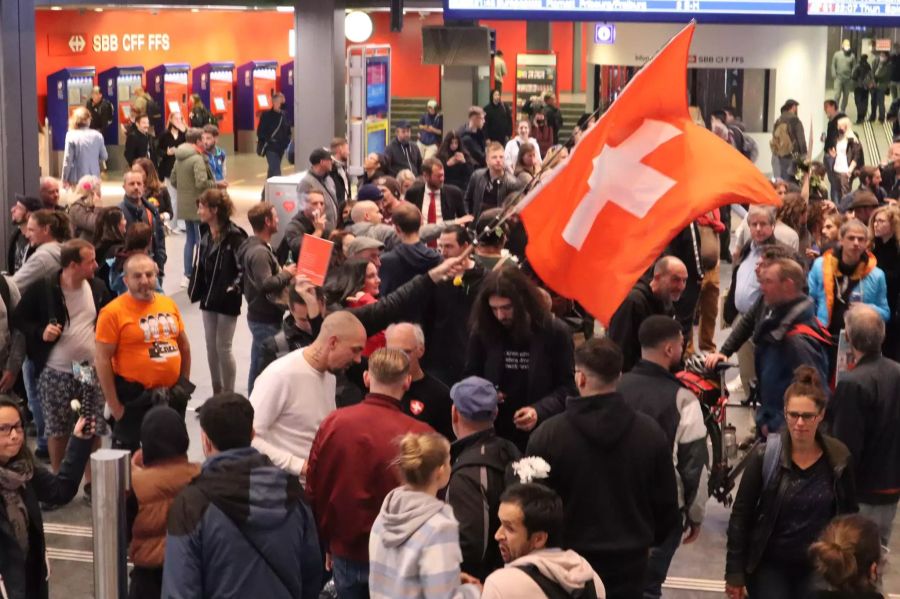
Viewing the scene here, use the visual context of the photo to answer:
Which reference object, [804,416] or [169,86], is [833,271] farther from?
[169,86]

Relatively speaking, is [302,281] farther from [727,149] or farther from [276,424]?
[727,149]

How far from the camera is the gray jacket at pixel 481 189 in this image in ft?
47.9

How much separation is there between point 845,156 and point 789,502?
14.4 meters

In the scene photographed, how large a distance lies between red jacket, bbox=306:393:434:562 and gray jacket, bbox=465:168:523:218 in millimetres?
8982

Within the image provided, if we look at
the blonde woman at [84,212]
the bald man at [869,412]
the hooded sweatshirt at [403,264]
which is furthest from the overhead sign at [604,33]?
the bald man at [869,412]

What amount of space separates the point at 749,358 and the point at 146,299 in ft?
15.1

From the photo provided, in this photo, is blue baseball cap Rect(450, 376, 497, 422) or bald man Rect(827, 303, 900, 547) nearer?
blue baseball cap Rect(450, 376, 497, 422)

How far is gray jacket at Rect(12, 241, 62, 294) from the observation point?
920 cm

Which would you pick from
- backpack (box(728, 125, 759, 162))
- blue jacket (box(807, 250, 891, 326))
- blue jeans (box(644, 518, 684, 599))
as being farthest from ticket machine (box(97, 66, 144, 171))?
blue jeans (box(644, 518, 684, 599))

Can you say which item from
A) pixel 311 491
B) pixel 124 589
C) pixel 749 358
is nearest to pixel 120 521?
pixel 124 589

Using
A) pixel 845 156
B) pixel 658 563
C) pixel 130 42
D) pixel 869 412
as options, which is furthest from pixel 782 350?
pixel 130 42

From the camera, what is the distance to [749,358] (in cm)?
1025

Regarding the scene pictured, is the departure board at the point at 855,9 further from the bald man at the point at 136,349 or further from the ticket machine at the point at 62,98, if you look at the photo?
the ticket machine at the point at 62,98

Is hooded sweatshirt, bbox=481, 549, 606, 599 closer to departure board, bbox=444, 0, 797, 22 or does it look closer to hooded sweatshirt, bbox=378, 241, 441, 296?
hooded sweatshirt, bbox=378, 241, 441, 296
